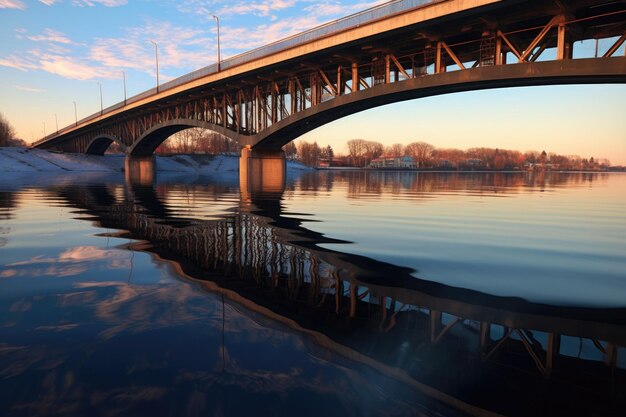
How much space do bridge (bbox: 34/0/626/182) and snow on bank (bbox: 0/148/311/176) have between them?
3418 centimetres

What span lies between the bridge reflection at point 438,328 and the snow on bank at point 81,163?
66010 millimetres

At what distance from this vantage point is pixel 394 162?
557 ft

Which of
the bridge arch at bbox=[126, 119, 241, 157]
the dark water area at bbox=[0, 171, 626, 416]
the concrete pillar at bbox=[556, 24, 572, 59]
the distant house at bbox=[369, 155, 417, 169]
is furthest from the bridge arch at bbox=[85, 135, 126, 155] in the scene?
the distant house at bbox=[369, 155, 417, 169]

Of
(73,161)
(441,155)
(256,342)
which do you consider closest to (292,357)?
(256,342)

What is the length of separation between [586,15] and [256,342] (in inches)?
939

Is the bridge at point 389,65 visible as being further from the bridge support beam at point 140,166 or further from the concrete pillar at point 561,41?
the bridge support beam at point 140,166

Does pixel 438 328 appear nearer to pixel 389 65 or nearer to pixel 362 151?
pixel 389 65

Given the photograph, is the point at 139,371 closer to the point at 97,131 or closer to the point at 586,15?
the point at 586,15

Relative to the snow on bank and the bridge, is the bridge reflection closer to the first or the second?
the bridge

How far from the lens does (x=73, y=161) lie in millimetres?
71125

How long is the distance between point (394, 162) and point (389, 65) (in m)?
150

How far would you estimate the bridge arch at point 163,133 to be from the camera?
38406 millimetres

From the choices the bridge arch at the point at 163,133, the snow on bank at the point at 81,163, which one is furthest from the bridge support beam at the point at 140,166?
the snow on bank at the point at 81,163

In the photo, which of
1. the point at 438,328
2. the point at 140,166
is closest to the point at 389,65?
the point at 438,328
